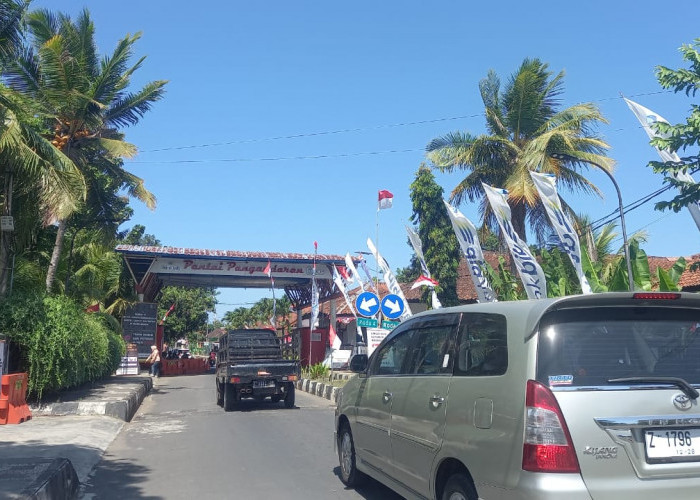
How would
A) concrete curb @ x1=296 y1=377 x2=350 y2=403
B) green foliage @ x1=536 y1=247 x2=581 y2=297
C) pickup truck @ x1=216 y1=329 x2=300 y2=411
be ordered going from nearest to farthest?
green foliage @ x1=536 y1=247 x2=581 y2=297 → pickup truck @ x1=216 y1=329 x2=300 y2=411 → concrete curb @ x1=296 y1=377 x2=350 y2=403

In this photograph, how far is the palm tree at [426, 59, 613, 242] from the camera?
71.8ft

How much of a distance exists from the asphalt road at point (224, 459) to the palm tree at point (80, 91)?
23.2ft

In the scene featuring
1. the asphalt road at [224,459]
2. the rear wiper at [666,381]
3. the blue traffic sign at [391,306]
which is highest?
the blue traffic sign at [391,306]

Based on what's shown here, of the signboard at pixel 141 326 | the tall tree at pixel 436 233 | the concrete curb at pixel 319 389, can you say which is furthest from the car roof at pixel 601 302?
the signboard at pixel 141 326

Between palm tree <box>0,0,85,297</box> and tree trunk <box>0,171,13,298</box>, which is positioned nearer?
palm tree <box>0,0,85,297</box>

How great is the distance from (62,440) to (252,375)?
6.32 metres

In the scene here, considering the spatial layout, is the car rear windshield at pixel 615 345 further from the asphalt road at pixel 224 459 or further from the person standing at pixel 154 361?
the person standing at pixel 154 361

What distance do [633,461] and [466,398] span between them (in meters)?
1.14

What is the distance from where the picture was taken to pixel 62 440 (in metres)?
10.1

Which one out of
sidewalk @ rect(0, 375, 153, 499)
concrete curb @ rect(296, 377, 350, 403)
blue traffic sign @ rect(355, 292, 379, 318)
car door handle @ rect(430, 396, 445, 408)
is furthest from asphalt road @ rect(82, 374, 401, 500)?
concrete curb @ rect(296, 377, 350, 403)

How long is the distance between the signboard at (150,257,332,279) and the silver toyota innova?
80.5ft

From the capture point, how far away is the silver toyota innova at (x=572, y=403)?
3.73m

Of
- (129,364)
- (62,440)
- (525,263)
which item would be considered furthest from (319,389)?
(62,440)

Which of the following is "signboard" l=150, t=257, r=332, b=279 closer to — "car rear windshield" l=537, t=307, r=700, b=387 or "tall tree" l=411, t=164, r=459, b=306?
"tall tree" l=411, t=164, r=459, b=306
